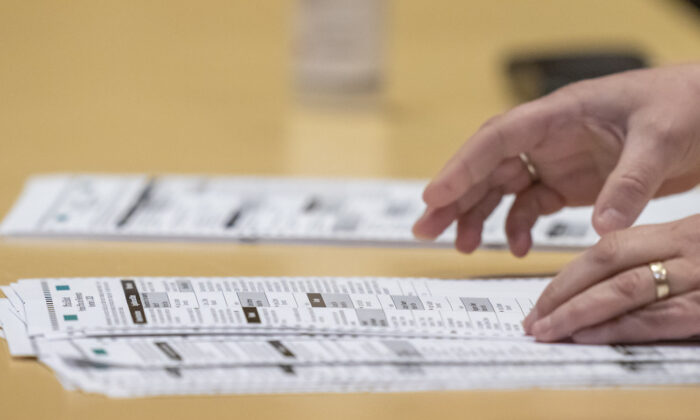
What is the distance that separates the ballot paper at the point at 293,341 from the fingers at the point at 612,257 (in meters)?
0.04

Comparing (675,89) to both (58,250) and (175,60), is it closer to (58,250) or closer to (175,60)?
(58,250)

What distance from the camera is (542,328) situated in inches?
31.8

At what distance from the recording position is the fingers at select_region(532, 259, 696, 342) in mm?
791

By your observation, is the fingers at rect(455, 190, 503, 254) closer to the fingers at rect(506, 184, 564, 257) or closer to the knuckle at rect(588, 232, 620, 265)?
the fingers at rect(506, 184, 564, 257)

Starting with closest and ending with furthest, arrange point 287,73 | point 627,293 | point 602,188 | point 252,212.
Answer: point 627,293, point 602,188, point 252,212, point 287,73

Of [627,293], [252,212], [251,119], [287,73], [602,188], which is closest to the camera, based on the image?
[627,293]

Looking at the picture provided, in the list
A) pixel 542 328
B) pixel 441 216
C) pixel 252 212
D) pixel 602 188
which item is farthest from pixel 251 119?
pixel 542 328

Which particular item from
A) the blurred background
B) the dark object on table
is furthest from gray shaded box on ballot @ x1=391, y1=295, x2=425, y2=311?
the dark object on table

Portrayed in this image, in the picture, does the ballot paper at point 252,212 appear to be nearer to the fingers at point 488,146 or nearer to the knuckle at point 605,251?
the fingers at point 488,146

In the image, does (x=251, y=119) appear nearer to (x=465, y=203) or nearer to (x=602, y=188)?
(x=465, y=203)

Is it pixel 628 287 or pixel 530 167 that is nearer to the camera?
pixel 628 287

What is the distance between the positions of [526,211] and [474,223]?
52 millimetres

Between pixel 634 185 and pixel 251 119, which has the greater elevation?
pixel 634 185

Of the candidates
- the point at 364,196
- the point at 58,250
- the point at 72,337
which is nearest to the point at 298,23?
the point at 364,196
